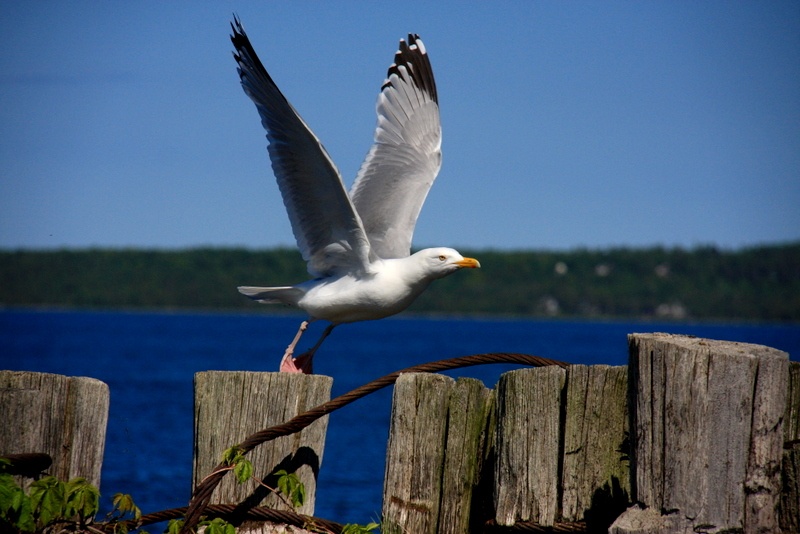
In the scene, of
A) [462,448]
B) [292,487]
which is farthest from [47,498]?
[462,448]

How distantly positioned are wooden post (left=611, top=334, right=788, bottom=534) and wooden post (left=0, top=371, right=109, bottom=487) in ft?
6.77

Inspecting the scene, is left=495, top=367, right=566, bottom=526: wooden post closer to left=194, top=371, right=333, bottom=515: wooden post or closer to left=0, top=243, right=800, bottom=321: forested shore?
left=194, top=371, right=333, bottom=515: wooden post

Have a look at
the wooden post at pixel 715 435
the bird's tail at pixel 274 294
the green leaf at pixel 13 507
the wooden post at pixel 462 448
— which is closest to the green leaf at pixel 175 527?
the green leaf at pixel 13 507

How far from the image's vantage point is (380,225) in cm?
801

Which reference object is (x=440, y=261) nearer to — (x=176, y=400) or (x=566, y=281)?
(x=176, y=400)

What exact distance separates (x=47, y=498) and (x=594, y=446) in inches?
81.2

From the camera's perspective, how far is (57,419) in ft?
12.7

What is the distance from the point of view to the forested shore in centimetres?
10050

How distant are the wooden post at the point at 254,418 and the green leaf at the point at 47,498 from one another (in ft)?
1.81

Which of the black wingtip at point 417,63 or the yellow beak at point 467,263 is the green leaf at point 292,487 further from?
the black wingtip at point 417,63

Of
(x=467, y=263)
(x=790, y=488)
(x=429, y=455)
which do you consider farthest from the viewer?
(x=467, y=263)

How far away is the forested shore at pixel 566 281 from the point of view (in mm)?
100500

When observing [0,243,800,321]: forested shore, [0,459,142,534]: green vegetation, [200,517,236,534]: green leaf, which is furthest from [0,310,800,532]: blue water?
[0,243,800,321]: forested shore

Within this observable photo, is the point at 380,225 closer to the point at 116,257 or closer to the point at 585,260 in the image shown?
the point at 585,260
